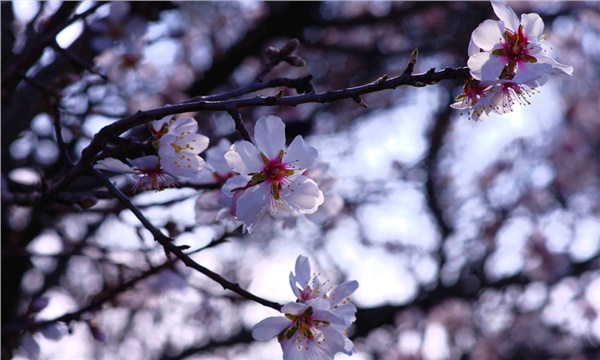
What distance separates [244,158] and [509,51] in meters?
0.61

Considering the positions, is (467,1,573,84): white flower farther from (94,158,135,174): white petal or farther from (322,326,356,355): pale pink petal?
(94,158,135,174): white petal

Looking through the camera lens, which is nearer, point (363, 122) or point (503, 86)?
point (503, 86)

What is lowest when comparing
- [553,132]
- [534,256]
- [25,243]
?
[25,243]

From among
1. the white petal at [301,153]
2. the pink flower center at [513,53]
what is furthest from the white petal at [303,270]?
the pink flower center at [513,53]

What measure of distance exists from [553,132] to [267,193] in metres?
7.71

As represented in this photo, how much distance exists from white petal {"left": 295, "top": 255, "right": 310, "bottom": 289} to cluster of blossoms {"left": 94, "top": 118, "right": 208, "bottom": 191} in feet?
1.08

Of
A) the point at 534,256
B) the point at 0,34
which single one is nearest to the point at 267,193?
the point at 0,34

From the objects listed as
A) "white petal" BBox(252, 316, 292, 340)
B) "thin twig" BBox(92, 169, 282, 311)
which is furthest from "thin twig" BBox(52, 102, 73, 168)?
"white petal" BBox(252, 316, 292, 340)

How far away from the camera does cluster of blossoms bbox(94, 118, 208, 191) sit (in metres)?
1.40

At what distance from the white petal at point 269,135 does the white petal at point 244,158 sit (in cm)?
3

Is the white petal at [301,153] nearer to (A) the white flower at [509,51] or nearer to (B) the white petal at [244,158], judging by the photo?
(B) the white petal at [244,158]

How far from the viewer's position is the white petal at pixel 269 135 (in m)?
1.38

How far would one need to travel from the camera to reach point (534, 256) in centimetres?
700

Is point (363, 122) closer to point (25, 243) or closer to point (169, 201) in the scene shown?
point (25, 243)
